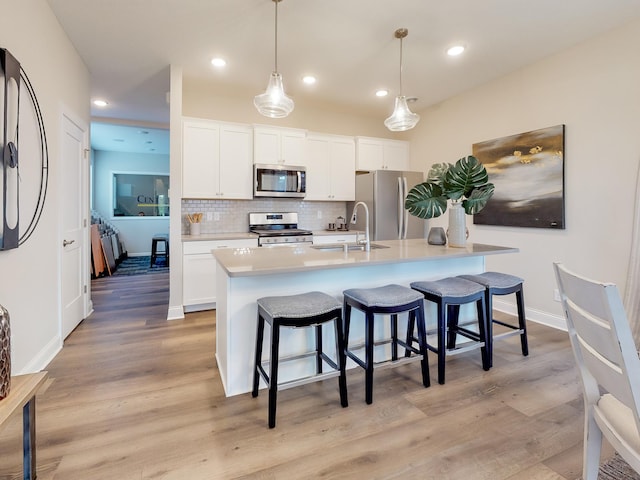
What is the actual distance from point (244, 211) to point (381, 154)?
2312 millimetres

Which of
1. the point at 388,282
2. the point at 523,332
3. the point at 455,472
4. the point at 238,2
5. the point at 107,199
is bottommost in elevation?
the point at 455,472

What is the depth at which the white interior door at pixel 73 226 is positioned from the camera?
306cm

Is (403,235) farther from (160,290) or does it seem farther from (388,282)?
(160,290)

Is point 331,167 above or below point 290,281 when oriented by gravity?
above

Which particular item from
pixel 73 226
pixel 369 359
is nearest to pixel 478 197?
pixel 369 359

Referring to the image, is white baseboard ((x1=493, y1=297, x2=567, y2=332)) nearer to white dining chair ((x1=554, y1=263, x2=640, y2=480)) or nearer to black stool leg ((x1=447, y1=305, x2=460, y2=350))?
black stool leg ((x1=447, y1=305, x2=460, y2=350))

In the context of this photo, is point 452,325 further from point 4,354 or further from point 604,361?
point 4,354

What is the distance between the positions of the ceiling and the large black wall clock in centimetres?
103

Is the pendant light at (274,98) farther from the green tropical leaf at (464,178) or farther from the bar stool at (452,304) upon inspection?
the bar stool at (452,304)

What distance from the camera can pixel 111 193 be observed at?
26.7ft

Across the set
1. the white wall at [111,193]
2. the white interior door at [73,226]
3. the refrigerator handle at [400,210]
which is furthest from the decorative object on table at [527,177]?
the white wall at [111,193]

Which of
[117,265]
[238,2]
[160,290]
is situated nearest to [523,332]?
[238,2]

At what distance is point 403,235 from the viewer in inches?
188

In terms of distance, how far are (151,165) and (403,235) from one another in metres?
7.15
